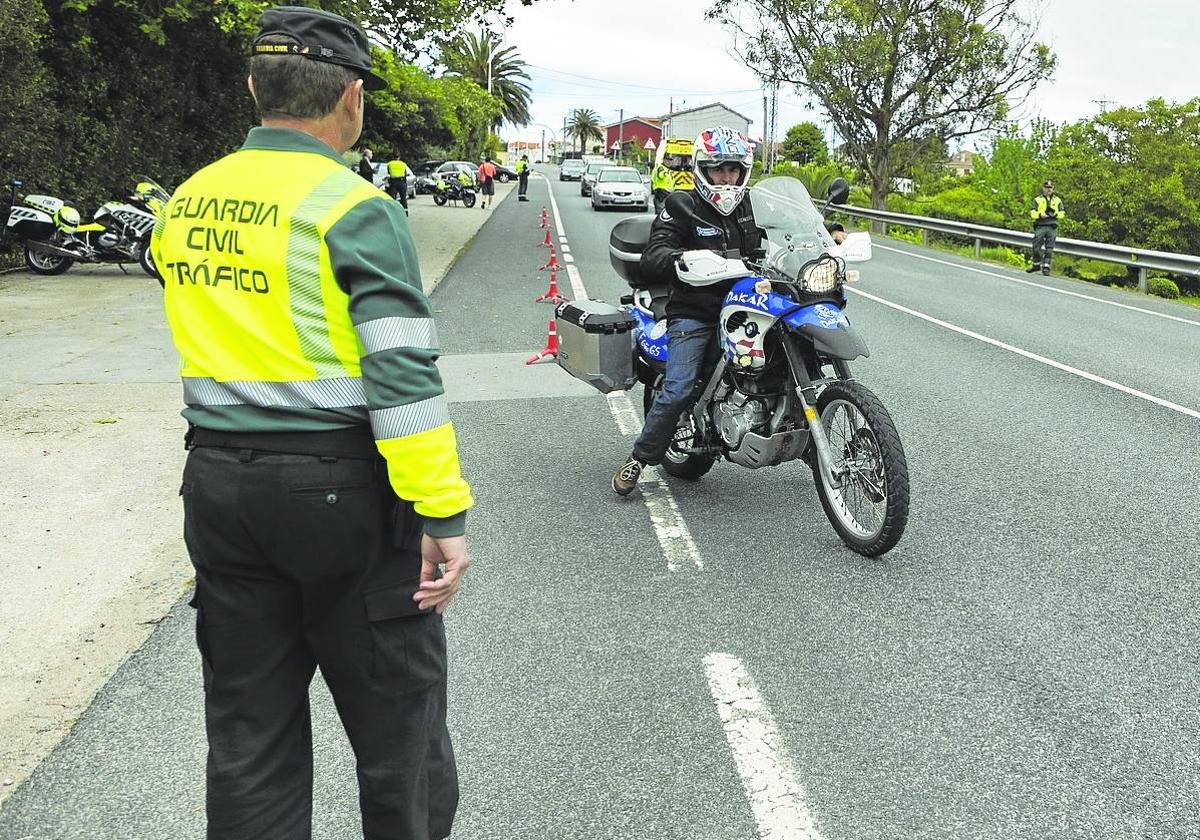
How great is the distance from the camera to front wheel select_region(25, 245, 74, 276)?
15828mm

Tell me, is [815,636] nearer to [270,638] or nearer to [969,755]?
[969,755]

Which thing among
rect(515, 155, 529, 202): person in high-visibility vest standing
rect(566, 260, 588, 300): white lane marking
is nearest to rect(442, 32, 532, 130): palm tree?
rect(515, 155, 529, 202): person in high-visibility vest standing

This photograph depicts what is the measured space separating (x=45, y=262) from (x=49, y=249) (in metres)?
0.41

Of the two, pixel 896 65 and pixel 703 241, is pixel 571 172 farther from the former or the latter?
pixel 703 241

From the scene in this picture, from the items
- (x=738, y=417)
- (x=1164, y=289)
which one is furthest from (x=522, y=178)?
(x=738, y=417)

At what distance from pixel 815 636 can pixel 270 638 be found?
2474 mm

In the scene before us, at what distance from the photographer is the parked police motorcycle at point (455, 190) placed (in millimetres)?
38438

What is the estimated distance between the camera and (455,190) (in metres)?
38.9

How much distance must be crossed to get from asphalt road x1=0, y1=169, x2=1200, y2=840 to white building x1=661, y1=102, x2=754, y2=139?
164ft

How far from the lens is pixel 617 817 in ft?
9.69

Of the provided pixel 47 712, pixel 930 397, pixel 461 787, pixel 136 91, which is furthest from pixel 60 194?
pixel 461 787

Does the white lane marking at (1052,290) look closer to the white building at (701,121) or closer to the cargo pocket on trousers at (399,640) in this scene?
the cargo pocket on trousers at (399,640)

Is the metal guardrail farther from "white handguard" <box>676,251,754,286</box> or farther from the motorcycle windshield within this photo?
"white handguard" <box>676,251,754,286</box>

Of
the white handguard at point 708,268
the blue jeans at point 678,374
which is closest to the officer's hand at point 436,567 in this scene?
the white handguard at point 708,268
